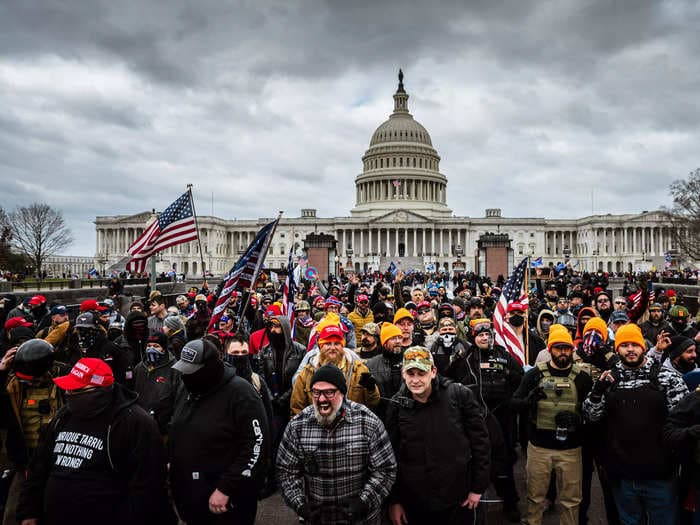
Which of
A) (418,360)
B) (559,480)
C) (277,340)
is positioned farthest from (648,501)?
(277,340)

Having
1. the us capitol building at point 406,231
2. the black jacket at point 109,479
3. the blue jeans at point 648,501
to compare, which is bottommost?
the blue jeans at point 648,501

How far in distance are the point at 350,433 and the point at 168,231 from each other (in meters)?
10.8

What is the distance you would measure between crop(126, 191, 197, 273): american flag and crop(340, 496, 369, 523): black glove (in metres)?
10.4

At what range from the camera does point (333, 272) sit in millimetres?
36469

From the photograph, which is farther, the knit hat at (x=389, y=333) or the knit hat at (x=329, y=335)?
the knit hat at (x=389, y=333)

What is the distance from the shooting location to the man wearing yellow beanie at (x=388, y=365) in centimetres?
602

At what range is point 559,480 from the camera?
17.7 ft

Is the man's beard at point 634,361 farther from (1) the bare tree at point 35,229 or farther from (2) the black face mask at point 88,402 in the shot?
(1) the bare tree at point 35,229

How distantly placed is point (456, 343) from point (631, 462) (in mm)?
2261

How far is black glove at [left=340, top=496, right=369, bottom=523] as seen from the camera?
13.1 feet

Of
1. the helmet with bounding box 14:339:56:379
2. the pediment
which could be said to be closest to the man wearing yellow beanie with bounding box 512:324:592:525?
the helmet with bounding box 14:339:56:379

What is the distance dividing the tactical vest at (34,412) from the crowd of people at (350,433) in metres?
0.01

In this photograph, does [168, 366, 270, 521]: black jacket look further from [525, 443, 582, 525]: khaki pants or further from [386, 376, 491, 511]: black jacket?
[525, 443, 582, 525]: khaki pants

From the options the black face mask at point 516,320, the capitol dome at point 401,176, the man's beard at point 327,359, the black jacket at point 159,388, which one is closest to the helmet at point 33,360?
the black jacket at point 159,388
